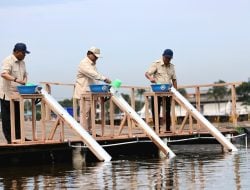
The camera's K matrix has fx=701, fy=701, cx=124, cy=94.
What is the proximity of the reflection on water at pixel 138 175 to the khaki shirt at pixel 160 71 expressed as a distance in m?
2.84

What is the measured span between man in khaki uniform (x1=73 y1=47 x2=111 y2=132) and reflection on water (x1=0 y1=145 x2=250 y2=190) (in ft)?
6.10

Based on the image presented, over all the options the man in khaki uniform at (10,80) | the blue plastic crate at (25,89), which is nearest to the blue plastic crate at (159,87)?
the man in khaki uniform at (10,80)

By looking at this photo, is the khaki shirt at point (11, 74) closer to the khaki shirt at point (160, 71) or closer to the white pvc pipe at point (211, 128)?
the khaki shirt at point (160, 71)

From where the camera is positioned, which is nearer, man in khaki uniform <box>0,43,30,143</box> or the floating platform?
the floating platform

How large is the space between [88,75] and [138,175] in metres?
4.14

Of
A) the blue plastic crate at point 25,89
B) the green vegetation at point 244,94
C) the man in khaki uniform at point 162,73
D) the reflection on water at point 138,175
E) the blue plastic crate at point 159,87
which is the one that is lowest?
the reflection on water at point 138,175

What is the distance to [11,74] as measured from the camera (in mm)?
11766

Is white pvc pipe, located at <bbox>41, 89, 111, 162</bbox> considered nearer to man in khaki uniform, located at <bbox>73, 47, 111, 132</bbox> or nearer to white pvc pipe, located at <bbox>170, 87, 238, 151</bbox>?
man in khaki uniform, located at <bbox>73, 47, 111, 132</bbox>

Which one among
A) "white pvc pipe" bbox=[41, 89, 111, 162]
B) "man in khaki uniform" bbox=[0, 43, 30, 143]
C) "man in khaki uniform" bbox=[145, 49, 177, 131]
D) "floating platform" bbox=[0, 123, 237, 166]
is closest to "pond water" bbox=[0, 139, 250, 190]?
"white pvc pipe" bbox=[41, 89, 111, 162]

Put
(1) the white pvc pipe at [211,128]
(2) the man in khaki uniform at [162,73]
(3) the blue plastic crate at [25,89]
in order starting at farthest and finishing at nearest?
(2) the man in khaki uniform at [162,73]
(1) the white pvc pipe at [211,128]
(3) the blue plastic crate at [25,89]

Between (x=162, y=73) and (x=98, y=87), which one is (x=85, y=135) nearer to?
(x=98, y=87)

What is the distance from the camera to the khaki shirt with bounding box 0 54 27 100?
11.7 m

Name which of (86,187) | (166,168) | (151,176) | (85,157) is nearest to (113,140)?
(85,157)

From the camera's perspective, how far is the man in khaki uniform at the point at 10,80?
38.4 feet
